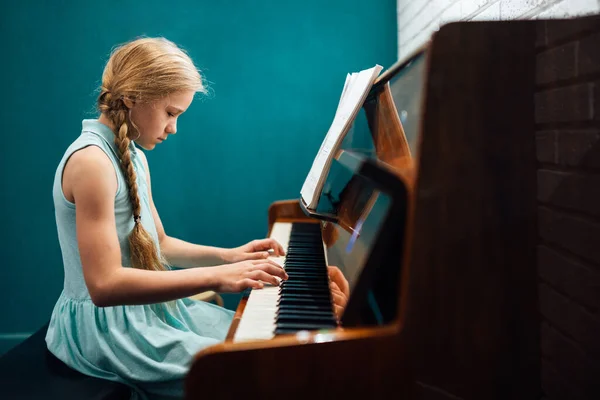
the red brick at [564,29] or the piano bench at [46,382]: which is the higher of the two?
the red brick at [564,29]

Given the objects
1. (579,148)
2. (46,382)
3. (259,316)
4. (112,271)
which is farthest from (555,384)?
(46,382)

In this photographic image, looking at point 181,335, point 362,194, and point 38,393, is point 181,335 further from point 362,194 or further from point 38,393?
point 362,194

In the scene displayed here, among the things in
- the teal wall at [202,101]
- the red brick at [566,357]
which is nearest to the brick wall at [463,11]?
the teal wall at [202,101]

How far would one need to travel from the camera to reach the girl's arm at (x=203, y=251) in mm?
1427

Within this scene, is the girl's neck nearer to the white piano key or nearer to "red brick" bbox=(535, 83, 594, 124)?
the white piano key

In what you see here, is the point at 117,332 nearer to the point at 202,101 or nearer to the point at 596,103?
the point at 596,103

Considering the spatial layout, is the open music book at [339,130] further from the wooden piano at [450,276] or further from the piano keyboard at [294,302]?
the wooden piano at [450,276]

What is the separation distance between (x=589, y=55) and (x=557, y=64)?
0.15ft

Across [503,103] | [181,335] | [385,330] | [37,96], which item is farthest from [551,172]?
[37,96]

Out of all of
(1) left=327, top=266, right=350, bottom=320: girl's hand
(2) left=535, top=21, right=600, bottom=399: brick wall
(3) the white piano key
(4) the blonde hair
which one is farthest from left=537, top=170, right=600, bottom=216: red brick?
(4) the blonde hair

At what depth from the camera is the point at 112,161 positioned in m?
1.17

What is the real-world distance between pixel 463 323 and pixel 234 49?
1916mm

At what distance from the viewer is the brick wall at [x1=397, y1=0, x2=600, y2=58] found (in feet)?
3.19

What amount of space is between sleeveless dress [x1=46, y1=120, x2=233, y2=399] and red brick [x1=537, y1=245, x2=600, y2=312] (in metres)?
0.72
